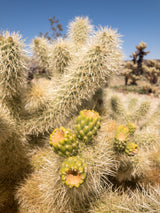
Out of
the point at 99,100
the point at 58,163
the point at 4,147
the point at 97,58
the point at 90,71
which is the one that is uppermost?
the point at 97,58

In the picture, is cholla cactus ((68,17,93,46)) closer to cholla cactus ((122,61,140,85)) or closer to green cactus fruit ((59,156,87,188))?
green cactus fruit ((59,156,87,188))

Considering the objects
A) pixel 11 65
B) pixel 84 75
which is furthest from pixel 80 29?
pixel 11 65

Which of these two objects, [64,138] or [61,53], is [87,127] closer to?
[64,138]

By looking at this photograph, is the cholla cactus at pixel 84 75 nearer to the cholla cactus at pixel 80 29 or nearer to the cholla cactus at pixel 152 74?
the cholla cactus at pixel 80 29

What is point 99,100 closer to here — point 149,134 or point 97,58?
point 149,134

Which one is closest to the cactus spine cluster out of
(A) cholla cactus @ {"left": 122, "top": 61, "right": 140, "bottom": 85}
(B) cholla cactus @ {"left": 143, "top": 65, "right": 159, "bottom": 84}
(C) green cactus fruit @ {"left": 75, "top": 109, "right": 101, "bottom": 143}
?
(C) green cactus fruit @ {"left": 75, "top": 109, "right": 101, "bottom": 143}

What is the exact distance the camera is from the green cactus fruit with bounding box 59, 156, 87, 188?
3.40ft

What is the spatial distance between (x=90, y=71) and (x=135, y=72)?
10.0 m

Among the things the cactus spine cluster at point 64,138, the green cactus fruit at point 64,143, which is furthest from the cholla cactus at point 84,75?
the green cactus fruit at point 64,143

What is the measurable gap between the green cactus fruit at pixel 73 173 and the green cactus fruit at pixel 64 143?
9 centimetres

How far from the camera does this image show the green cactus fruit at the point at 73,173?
3.40 ft

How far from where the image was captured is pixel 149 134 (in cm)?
218

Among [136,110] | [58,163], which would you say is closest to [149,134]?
[136,110]

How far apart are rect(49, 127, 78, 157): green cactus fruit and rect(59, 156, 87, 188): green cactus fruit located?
0.30 feet
